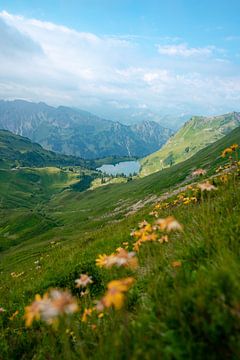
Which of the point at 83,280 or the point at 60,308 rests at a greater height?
the point at 60,308

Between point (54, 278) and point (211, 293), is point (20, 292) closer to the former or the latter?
point (54, 278)

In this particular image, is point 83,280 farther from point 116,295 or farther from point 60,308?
point 116,295

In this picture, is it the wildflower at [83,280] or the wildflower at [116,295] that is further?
the wildflower at [83,280]

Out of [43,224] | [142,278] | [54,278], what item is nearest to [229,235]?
[142,278]

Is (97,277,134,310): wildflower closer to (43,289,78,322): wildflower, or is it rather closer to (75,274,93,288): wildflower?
(43,289,78,322): wildflower

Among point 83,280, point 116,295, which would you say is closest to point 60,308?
point 116,295

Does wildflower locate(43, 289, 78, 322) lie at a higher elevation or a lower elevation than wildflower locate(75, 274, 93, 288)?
higher

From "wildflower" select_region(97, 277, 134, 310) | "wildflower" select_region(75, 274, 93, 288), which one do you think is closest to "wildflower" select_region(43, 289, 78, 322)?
"wildflower" select_region(97, 277, 134, 310)

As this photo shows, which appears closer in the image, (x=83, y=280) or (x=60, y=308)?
(x=60, y=308)

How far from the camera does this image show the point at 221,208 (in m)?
7.91

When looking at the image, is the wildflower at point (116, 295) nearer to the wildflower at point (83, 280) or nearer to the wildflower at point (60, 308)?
the wildflower at point (60, 308)

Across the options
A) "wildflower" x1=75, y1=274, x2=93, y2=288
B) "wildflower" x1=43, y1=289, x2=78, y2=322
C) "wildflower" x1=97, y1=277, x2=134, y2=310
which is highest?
"wildflower" x1=97, y1=277, x2=134, y2=310

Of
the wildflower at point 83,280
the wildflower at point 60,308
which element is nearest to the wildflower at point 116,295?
the wildflower at point 60,308

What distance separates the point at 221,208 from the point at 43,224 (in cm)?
15596
